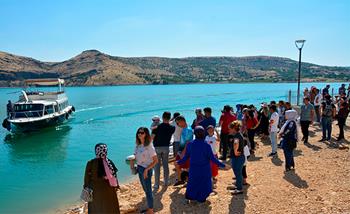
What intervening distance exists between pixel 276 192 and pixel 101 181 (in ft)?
14.7

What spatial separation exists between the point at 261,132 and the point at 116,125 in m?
22.2

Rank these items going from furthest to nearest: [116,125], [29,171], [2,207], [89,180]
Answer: [116,125] < [29,171] < [2,207] < [89,180]

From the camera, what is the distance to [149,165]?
22.3 feet

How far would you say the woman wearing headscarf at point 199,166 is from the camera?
700cm

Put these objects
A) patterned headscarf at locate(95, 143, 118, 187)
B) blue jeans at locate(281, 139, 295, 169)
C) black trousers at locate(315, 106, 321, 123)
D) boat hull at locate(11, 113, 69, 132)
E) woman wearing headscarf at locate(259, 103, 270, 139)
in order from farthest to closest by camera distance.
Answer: boat hull at locate(11, 113, 69, 132) → black trousers at locate(315, 106, 321, 123) → woman wearing headscarf at locate(259, 103, 270, 139) → blue jeans at locate(281, 139, 295, 169) → patterned headscarf at locate(95, 143, 118, 187)

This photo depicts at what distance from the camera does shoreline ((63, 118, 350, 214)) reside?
7305 mm

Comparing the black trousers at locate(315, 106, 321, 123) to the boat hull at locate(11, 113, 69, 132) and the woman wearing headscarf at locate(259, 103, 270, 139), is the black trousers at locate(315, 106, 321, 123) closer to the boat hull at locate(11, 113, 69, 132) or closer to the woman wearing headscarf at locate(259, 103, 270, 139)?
the woman wearing headscarf at locate(259, 103, 270, 139)

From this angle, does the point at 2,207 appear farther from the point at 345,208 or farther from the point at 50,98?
the point at 50,98

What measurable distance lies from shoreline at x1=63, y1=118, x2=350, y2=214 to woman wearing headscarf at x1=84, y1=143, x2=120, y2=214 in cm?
202

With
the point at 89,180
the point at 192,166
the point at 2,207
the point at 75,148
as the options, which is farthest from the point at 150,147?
the point at 75,148

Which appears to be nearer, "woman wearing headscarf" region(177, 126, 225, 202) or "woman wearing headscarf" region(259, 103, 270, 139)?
"woman wearing headscarf" region(177, 126, 225, 202)

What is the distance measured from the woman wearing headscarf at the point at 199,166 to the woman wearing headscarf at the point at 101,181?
2.02m

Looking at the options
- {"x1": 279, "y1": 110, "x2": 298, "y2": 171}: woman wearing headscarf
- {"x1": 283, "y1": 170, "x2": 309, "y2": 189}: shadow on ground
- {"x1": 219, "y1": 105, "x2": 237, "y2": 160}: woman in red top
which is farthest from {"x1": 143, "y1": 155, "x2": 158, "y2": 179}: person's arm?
{"x1": 219, "y1": 105, "x2": 237, "y2": 160}: woman in red top

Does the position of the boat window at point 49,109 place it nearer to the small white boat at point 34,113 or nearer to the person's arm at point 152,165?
the small white boat at point 34,113
